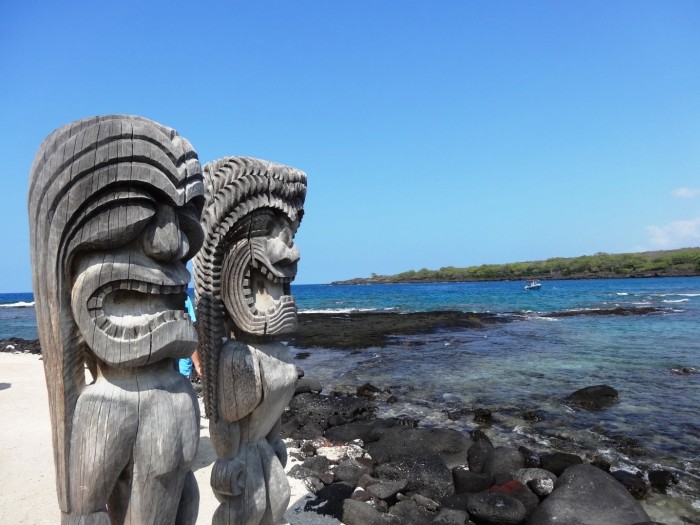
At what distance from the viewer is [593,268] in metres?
88.4

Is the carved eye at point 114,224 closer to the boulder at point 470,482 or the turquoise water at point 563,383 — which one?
the boulder at point 470,482

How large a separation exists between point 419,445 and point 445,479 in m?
1.20

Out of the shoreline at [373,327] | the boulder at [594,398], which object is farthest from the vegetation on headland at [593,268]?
the boulder at [594,398]

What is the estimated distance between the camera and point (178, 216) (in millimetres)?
2428

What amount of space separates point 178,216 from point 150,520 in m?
1.44

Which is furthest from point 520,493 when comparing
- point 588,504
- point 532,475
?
point 588,504

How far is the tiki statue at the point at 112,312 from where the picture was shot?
220 centimetres

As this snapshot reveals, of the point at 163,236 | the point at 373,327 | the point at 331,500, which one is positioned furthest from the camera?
the point at 373,327

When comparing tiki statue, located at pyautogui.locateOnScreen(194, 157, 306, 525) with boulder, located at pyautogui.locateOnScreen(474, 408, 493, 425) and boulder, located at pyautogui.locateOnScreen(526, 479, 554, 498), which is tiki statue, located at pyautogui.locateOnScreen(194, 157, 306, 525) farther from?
boulder, located at pyautogui.locateOnScreen(474, 408, 493, 425)

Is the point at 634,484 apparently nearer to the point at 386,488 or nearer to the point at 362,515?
the point at 386,488

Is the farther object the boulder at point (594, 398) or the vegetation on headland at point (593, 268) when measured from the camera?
the vegetation on headland at point (593, 268)

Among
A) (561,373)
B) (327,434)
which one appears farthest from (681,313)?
(327,434)

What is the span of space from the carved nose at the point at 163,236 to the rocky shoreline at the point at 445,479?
12.1 ft

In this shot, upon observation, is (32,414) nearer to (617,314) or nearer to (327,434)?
(327,434)
